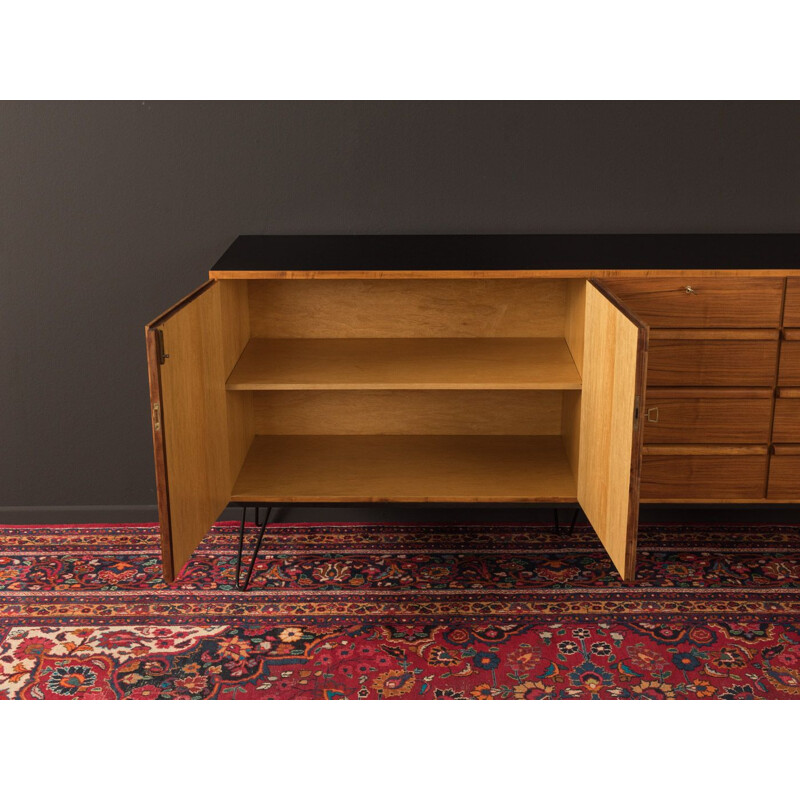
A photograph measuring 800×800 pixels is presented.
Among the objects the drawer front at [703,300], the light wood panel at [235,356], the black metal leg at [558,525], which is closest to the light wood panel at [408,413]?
the light wood panel at [235,356]

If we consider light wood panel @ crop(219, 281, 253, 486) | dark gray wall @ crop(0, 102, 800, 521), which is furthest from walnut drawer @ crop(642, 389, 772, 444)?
light wood panel @ crop(219, 281, 253, 486)

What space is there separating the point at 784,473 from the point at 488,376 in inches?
41.9

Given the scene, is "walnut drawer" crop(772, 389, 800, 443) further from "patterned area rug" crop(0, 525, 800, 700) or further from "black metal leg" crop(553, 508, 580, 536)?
"black metal leg" crop(553, 508, 580, 536)

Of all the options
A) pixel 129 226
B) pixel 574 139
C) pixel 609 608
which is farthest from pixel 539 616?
pixel 129 226

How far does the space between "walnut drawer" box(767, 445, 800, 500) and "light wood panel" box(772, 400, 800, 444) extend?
0.04 m

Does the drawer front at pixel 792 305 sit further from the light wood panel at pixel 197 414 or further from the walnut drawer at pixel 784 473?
the light wood panel at pixel 197 414

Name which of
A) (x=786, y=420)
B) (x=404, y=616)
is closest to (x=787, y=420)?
(x=786, y=420)

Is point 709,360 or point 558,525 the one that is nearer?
point 709,360

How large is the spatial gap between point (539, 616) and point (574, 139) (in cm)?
168

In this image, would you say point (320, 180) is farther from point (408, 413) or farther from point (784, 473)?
point (784, 473)

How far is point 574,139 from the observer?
3.43 metres

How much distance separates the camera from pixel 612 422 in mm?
2691

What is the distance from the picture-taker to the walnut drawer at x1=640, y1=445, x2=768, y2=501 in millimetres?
3188

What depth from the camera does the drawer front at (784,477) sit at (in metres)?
3.20
